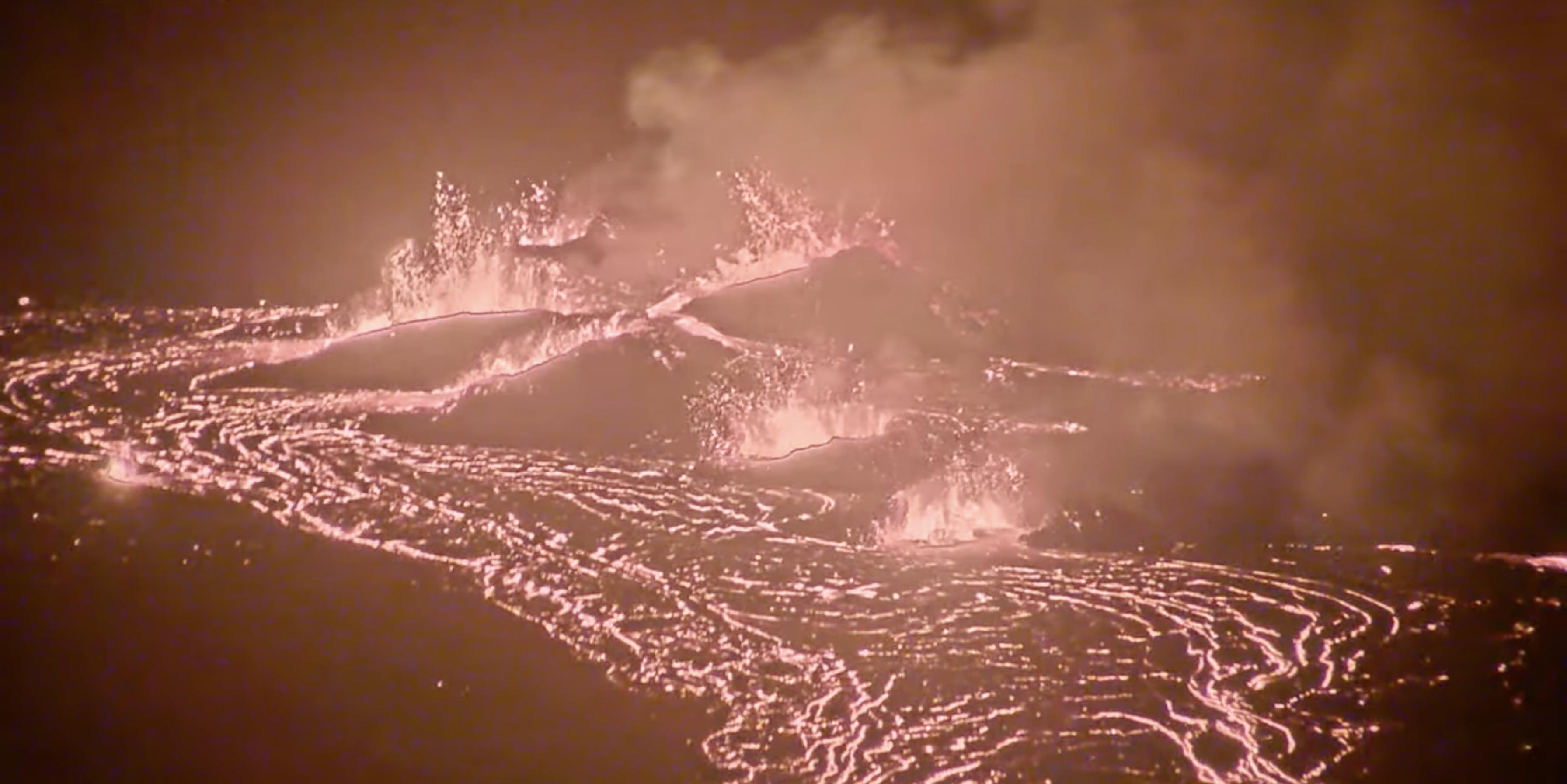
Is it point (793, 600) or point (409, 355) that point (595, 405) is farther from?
point (793, 600)

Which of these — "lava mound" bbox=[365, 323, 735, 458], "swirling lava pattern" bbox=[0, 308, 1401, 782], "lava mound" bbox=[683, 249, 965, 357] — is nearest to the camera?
"swirling lava pattern" bbox=[0, 308, 1401, 782]

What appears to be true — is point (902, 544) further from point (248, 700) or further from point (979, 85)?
point (979, 85)

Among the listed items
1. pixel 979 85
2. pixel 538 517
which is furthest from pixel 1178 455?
pixel 538 517

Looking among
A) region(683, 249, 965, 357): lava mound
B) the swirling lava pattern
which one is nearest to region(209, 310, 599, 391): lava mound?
the swirling lava pattern

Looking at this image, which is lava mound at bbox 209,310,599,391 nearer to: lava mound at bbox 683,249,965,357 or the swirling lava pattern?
the swirling lava pattern

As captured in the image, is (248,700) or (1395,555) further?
(1395,555)

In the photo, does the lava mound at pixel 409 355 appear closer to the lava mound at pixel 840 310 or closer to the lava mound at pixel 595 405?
the lava mound at pixel 595 405

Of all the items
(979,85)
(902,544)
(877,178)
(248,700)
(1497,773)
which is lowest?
(1497,773)

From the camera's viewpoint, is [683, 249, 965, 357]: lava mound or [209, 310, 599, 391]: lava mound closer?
[209, 310, 599, 391]: lava mound
